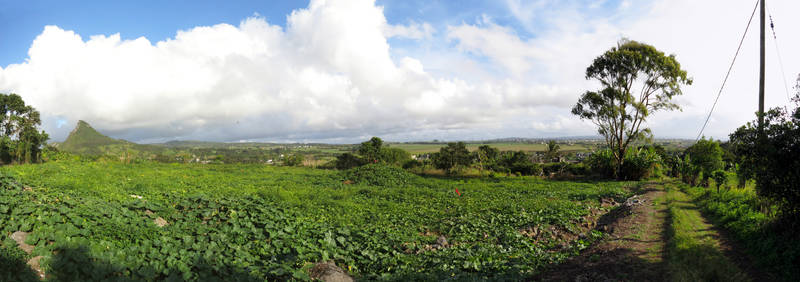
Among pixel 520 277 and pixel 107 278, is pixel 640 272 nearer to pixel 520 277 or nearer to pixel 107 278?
pixel 520 277

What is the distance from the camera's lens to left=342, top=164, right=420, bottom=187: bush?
67.4ft

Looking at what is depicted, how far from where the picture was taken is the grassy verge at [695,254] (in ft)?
18.7

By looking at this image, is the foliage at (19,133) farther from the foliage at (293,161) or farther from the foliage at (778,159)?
the foliage at (778,159)

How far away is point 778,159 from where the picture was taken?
6.76 m

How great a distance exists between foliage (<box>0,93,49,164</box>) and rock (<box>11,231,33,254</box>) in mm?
28646

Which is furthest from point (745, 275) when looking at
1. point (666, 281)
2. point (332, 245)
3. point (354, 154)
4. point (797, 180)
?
point (354, 154)

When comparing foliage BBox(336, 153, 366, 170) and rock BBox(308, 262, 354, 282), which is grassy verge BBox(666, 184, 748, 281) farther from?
foliage BBox(336, 153, 366, 170)

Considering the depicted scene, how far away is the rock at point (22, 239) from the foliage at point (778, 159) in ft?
44.7

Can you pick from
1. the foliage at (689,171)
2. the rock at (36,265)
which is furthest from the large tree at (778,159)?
the foliage at (689,171)

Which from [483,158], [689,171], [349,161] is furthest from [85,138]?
[689,171]

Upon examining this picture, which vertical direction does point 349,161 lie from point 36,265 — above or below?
below

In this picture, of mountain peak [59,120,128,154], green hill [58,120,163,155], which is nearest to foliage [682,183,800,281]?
green hill [58,120,163,155]

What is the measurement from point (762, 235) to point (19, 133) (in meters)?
46.2

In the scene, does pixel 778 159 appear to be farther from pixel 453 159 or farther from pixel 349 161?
pixel 349 161
